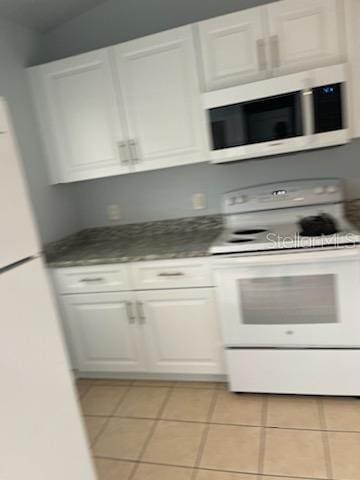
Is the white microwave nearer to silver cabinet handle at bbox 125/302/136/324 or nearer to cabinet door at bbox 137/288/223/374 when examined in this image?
cabinet door at bbox 137/288/223/374

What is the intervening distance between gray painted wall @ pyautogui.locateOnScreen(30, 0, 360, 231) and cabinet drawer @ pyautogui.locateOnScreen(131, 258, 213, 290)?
0.62m

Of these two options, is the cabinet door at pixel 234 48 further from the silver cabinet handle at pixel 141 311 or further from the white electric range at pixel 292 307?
the silver cabinet handle at pixel 141 311

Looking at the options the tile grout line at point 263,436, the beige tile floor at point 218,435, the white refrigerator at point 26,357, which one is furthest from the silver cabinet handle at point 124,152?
the tile grout line at point 263,436

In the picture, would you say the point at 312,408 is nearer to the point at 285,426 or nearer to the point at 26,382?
the point at 285,426

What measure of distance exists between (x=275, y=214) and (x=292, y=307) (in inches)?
26.2

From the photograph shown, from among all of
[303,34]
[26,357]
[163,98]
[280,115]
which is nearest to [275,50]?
[303,34]

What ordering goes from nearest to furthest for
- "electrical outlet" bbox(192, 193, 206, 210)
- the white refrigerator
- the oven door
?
the white refrigerator, the oven door, "electrical outlet" bbox(192, 193, 206, 210)

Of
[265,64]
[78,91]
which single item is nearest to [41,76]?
[78,91]

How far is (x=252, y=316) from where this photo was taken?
2.04 metres

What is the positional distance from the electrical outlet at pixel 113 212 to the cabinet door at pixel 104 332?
71 centimetres

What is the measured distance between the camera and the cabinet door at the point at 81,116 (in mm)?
2324

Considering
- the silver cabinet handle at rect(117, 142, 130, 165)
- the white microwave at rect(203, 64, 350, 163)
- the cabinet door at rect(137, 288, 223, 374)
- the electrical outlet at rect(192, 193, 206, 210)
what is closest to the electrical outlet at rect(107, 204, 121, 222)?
the silver cabinet handle at rect(117, 142, 130, 165)

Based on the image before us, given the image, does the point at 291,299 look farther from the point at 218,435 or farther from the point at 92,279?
the point at 92,279

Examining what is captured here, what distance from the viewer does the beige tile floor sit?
65.7 inches
